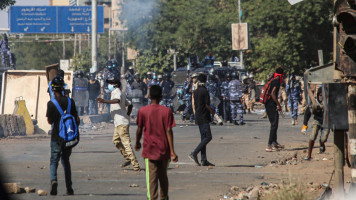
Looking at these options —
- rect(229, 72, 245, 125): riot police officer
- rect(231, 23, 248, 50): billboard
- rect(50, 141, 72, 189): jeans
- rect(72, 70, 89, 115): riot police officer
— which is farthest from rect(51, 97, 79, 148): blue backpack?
rect(231, 23, 248, 50): billboard

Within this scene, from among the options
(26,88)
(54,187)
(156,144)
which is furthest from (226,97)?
(156,144)

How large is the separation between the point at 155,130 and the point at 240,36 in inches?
1428

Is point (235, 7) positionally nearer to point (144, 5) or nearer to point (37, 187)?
point (144, 5)

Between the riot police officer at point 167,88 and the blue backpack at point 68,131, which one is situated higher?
the riot police officer at point 167,88

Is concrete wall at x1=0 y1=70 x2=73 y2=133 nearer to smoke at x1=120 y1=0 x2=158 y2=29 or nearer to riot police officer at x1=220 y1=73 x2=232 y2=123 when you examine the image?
riot police officer at x1=220 y1=73 x2=232 y2=123

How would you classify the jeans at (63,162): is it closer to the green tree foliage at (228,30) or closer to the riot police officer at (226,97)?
the riot police officer at (226,97)

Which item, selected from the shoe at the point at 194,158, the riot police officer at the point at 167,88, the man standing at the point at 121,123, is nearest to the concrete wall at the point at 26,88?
the riot police officer at the point at 167,88

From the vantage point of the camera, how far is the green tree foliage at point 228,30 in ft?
147

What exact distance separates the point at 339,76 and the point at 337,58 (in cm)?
24

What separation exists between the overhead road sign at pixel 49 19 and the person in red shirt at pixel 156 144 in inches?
1707

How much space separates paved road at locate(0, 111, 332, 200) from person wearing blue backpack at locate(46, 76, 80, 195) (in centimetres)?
31

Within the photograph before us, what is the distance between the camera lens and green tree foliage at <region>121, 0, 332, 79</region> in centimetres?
4469

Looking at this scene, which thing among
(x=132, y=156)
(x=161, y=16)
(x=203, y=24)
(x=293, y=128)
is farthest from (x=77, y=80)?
(x=203, y=24)

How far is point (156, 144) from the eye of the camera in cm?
824
